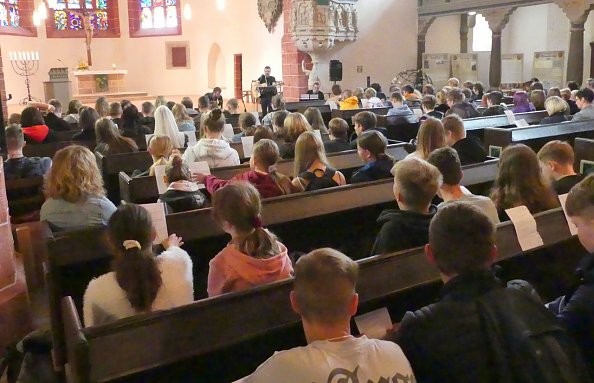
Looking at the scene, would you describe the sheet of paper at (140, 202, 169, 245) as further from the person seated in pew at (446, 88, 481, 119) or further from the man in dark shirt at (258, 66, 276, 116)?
the man in dark shirt at (258, 66, 276, 116)

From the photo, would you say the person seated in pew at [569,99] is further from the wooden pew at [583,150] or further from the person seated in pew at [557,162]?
the person seated in pew at [557,162]

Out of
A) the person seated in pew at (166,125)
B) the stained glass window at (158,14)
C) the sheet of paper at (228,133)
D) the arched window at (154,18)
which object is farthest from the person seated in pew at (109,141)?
the stained glass window at (158,14)

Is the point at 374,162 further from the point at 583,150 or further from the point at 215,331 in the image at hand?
the point at 215,331

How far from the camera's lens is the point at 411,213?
2.89 meters


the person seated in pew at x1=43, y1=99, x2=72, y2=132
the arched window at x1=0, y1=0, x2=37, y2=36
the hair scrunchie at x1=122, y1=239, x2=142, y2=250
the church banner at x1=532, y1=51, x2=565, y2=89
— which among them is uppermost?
the arched window at x1=0, y1=0, x2=37, y2=36

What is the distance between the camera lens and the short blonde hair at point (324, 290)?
1.68m

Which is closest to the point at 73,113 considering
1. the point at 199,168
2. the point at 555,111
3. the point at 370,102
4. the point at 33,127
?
the point at 33,127

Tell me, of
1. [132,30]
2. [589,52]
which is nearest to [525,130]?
[589,52]

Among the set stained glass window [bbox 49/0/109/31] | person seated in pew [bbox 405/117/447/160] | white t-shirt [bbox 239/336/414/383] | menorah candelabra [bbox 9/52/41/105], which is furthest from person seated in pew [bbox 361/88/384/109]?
stained glass window [bbox 49/0/109/31]

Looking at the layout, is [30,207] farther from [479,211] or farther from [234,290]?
[479,211]

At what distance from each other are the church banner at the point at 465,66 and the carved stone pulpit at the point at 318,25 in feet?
11.4

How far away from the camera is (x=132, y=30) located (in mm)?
21203

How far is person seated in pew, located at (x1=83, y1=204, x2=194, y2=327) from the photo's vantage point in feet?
7.77

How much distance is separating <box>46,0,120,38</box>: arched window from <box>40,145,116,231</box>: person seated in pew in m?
18.3
